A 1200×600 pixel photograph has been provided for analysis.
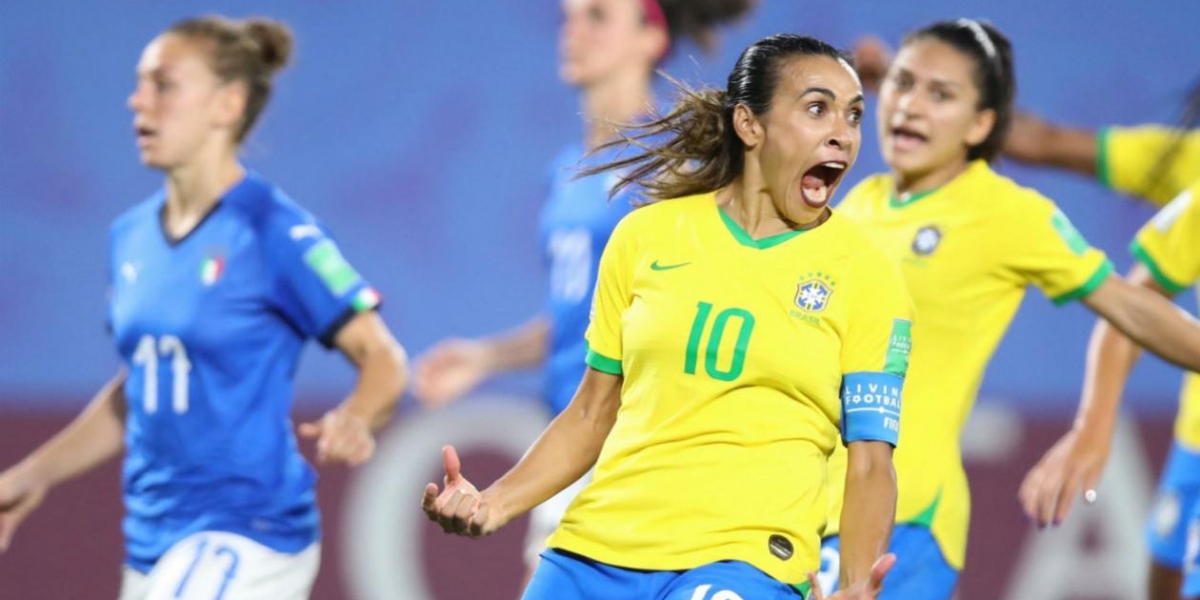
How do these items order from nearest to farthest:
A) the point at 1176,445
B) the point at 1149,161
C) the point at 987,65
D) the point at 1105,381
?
the point at 987,65, the point at 1105,381, the point at 1176,445, the point at 1149,161

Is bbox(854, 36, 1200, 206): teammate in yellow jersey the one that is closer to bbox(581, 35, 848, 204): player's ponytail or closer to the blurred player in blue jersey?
the blurred player in blue jersey

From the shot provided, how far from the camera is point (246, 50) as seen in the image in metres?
5.13

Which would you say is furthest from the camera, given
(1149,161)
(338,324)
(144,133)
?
(1149,161)

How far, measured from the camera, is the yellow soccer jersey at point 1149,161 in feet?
18.9

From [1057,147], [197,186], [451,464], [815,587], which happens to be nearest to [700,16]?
[1057,147]

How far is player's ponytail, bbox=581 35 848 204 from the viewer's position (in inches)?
143

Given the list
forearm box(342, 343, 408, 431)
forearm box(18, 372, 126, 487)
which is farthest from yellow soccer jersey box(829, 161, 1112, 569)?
forearm box(18, 372, 126, 487)

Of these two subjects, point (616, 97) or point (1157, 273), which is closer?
point (1157, 273)

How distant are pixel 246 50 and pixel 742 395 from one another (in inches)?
87.4

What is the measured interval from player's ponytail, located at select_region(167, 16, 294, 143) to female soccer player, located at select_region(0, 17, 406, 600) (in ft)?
0.31

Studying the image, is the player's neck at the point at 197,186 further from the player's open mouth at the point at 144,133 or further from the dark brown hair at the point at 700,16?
the dark brown hair at the point at 700,16

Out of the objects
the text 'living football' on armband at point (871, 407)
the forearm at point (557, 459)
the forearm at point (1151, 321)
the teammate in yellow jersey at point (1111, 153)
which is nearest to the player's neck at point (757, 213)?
the text 'living football' on armband at point (871, 407)

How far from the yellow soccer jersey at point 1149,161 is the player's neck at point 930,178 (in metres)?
1.24

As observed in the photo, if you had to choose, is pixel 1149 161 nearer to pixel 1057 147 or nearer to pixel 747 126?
pixel 1057 147
